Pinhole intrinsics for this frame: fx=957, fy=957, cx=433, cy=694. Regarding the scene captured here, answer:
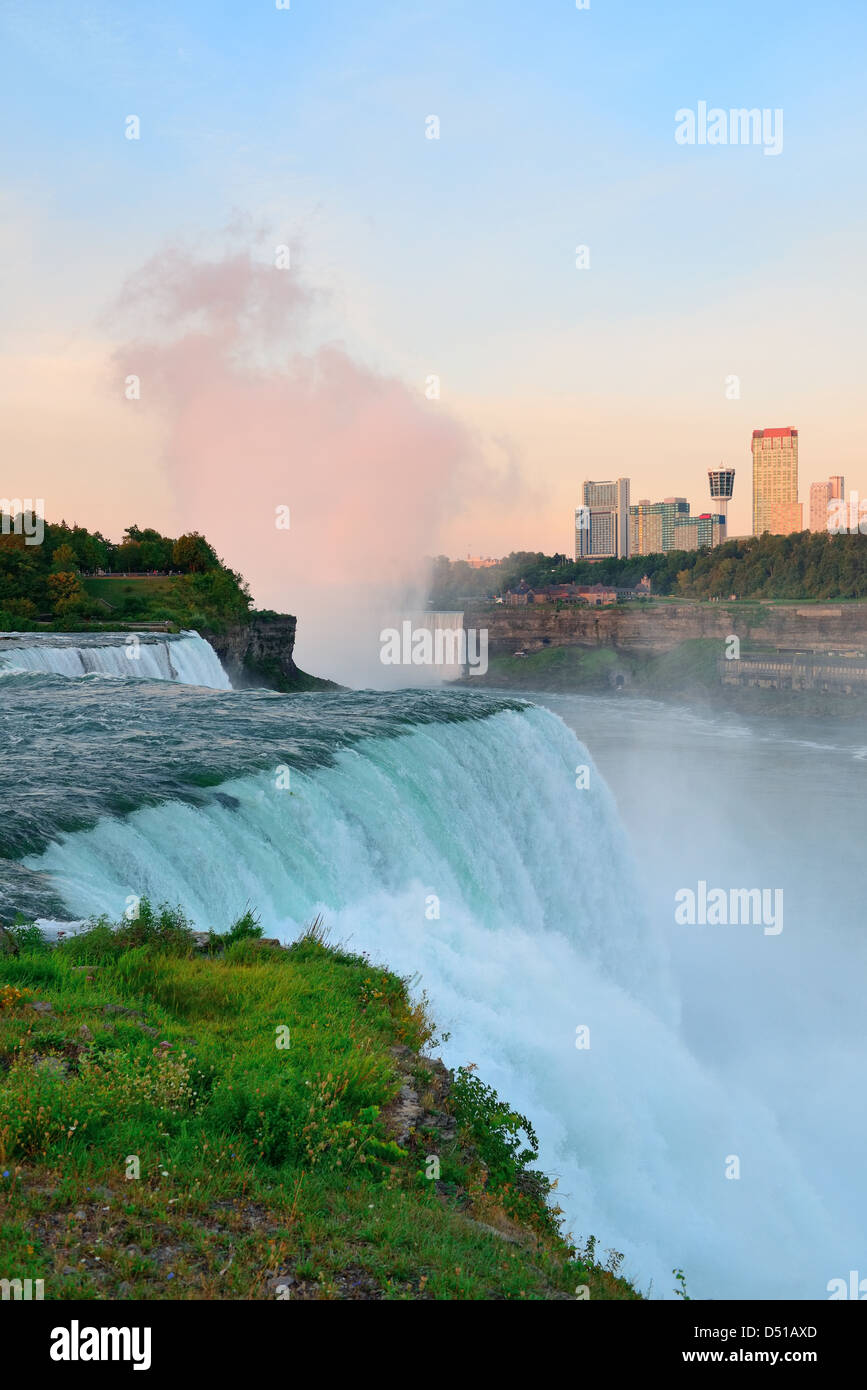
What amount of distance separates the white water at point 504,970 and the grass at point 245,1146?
1814 millimetres

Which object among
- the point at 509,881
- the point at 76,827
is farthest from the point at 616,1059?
the point at 76,827

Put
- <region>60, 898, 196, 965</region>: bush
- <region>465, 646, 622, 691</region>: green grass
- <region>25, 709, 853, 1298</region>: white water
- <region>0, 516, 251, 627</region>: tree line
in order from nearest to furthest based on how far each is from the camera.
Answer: <region>60, 898, 196, 965</region>: bush → <region>25, 709, 853, 1298</region>: white water → <region>0, 516, 251, 627</region>: tree line → <region>465, 646, 622, 691</region>: green grass

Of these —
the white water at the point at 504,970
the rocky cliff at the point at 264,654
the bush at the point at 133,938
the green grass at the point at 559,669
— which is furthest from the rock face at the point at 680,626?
the bush at the point at 133,938

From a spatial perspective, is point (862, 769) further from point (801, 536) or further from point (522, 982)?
point (801, 536)

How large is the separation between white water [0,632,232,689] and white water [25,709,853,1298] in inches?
796

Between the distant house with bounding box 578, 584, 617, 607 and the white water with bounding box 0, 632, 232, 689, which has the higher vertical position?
the distant house with bounding box 578, 584, 617, 607

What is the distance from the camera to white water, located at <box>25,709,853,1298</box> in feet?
35.1

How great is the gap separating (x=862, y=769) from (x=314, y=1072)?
190ft

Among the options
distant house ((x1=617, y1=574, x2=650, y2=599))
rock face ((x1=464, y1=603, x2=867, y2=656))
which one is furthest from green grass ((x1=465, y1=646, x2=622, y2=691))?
distant house ((x1=617, y1=574, x2=650, y2=599))

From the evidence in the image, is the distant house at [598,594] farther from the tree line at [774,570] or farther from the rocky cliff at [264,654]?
the rocky cliff at [264,654]

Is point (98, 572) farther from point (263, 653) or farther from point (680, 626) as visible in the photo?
point (680, 626)

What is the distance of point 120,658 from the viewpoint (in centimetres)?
3906

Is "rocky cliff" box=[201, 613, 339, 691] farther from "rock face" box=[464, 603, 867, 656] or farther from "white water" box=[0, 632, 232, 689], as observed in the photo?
"rock face" box=[464, 603, 867, 656]
